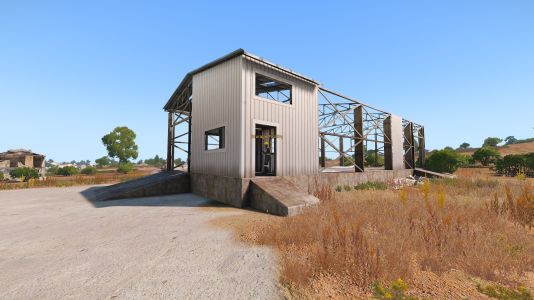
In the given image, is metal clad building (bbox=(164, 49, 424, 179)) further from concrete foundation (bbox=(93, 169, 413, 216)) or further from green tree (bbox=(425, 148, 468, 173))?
green tree (bbox=(425, 148, 468, 173))

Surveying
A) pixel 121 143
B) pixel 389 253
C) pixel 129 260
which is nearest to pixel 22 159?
pixel 121 143

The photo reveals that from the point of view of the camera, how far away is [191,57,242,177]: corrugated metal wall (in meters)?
8.47

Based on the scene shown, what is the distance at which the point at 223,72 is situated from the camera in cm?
939

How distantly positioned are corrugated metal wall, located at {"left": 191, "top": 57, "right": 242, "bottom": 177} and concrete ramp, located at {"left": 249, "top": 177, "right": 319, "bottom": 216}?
114cm

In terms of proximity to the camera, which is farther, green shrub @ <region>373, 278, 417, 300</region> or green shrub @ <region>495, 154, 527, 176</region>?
green shrub @ <region>495, 154, 527, 176</region>

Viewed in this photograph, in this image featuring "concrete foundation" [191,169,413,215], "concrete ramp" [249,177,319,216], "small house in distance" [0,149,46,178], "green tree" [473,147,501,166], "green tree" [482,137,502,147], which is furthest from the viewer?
"green tree" [482,137,502,147]

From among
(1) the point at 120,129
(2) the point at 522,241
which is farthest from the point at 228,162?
(1) the point at 120,129

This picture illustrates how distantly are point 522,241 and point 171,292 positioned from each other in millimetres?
5971

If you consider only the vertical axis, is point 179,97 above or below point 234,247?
above

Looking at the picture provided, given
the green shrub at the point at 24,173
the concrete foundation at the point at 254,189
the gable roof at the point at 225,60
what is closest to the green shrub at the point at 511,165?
the concrete foundation at the point at 254,189

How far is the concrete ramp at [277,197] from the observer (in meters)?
6.41

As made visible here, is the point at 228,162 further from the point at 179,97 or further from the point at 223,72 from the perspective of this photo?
the point at 179,97

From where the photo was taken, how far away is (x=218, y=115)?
9719 mm

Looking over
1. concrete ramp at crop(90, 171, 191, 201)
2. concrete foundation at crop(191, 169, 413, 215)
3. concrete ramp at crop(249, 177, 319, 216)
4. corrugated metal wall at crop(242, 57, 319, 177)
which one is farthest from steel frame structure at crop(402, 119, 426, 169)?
concrete ramp at crop(90, 171, 191, 201)
